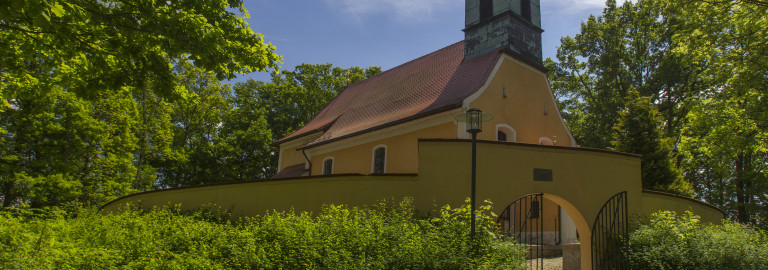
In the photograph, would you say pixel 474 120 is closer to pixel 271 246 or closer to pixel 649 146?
pixel 271 246

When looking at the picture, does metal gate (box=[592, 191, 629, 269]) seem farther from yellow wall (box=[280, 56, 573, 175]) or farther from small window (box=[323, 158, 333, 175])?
small window (box=[323, 158, 333, 175])

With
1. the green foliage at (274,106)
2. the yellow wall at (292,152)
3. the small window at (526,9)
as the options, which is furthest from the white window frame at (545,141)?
the green foliage at (274,106)

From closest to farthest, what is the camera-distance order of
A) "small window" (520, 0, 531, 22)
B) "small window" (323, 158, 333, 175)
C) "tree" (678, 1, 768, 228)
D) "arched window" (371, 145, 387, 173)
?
"tree" (678, 1, 768, 228), "arched window" (371, 145, 387, 173), "small window" (520, 0, 531, 22), "small window" (323, 158, 333, 175)

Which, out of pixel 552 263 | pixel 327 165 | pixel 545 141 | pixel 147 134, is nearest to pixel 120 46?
pixel 552 263

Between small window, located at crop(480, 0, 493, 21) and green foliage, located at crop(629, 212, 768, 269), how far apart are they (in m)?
11.2

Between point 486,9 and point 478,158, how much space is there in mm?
10944

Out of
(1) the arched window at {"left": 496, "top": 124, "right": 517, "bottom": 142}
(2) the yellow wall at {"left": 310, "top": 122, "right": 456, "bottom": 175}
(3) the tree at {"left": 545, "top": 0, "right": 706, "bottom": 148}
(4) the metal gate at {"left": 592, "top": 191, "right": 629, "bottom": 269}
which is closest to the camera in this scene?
(4) the metal gate at {"left": 592, "top": 191, "right": 629, "bottom": 269}

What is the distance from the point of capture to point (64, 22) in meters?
8.66

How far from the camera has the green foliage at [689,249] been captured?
403 inches

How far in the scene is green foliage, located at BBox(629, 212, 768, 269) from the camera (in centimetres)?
1023

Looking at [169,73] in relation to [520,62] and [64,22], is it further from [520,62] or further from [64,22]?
[520,62]

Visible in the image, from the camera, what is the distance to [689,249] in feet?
34.3

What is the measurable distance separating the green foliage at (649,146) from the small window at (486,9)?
698cm

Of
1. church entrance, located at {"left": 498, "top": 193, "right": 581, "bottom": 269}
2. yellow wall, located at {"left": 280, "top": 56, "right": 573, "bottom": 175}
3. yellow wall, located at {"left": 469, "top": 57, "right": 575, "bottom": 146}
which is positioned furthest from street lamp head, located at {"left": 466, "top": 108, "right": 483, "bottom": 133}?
yellow wall, located at {"left": 469, "top": 57, "right": 575, "bottom": 146}
